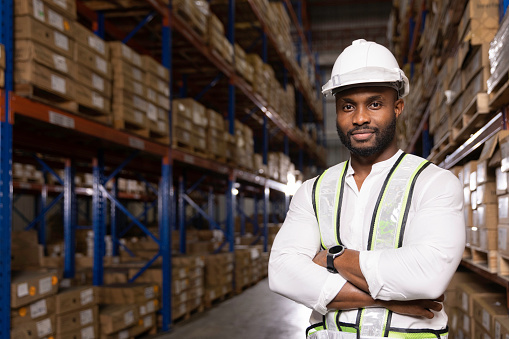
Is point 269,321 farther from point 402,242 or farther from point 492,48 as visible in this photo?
point 402,242

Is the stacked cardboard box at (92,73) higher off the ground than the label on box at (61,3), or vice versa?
the label on box at (61,3)

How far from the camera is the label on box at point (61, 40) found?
4.09 meters

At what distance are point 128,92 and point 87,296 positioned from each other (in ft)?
7.44

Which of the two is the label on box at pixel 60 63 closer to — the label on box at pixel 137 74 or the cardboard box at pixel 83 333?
the label on box at pixel 137 74

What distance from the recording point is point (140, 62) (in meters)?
5.72

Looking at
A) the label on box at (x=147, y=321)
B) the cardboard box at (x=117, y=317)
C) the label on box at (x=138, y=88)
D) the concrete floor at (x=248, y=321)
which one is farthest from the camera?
the concrete floor at (x=248, y=321)

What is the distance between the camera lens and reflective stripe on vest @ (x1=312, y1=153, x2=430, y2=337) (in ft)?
5.14

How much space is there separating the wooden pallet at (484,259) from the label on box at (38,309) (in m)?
3.55

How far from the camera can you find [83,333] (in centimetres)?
466

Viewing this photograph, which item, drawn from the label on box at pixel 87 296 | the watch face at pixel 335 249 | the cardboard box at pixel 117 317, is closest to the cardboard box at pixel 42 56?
the label on box at pixel 87 296

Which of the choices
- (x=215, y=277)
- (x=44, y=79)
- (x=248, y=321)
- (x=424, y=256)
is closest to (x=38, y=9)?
(x=44, y=79)

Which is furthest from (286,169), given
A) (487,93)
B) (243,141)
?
(487,93)

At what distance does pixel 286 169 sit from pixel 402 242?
12.4 m

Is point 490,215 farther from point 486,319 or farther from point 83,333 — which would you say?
point 83,333
